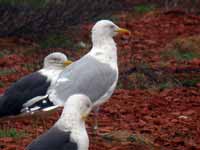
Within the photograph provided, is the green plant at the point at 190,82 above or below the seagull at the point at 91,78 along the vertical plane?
below

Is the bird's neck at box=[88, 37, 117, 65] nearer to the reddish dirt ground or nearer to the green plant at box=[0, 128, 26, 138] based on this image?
the reddish dirt ground

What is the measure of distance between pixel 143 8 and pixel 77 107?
1311cm

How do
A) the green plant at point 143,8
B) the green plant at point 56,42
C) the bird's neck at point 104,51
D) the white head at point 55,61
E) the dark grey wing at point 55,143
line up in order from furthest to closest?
the green plant at point 143,8, the green plant at point 56,42, the white head at point 55,61, the bird's neck at point 104,51, the dark grey wing at point 55,143

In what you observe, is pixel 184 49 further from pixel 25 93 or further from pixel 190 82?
pixel 25 93

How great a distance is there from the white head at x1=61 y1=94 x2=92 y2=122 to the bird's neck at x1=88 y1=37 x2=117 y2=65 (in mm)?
2056

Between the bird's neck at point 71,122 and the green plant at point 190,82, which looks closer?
the bird's neck at point 71,122

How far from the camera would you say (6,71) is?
12773mm

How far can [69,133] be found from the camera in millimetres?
6898

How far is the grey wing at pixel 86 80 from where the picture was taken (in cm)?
865

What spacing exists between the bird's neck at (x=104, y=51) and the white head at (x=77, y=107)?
2056 millimetres

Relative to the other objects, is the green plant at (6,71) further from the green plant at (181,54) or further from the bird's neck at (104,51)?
the bird's neck at (104,51)

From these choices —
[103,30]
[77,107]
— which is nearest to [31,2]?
[103,30]

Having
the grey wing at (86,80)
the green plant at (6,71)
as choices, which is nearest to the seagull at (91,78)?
the grey wing at (86,80)

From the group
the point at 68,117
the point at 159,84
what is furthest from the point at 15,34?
the point at 68,117
